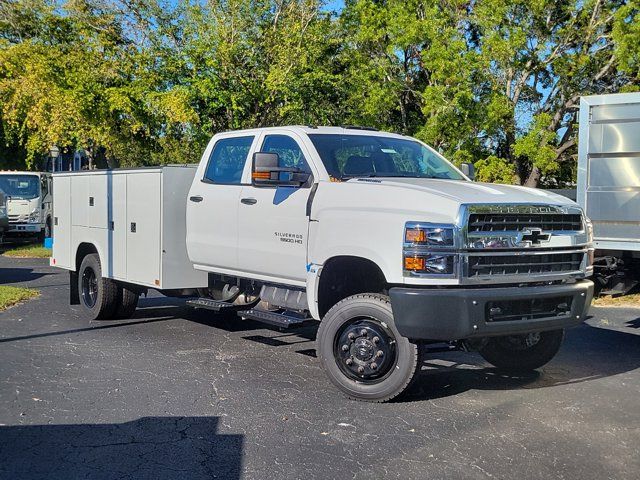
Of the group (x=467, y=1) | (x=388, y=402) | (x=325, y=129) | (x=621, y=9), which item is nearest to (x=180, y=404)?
(x=388, y=402)

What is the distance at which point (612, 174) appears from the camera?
9.73 meters

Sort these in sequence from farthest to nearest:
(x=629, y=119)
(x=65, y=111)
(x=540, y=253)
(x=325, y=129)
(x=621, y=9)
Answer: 1. (x=621, y=9)
2. (x=65, y=111)
3. (x=629, y=119)
4. (x=325, y=129)
5. (x=540, y=253)

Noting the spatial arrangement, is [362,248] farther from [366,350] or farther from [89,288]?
[89,288]

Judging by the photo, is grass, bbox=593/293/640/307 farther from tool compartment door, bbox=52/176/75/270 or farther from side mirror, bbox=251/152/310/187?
tool compartment door, bbox=52/176/75/270

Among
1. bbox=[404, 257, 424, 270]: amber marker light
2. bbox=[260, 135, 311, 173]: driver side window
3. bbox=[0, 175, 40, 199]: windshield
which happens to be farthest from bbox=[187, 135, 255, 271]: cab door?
bbox=[0, 175, 40, 199]: windshield

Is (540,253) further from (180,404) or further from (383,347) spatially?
(180,404)

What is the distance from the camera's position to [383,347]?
19.3ft

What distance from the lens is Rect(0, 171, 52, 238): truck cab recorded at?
23344 mm

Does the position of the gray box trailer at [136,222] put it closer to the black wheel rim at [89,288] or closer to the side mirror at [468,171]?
the black wheel rim at [89,288]

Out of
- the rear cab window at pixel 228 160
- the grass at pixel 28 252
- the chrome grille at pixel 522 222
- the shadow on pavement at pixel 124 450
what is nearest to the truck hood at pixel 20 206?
the grass at pixel 28 252

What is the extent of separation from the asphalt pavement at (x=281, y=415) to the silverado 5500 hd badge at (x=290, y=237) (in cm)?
130

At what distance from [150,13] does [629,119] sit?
1486cm

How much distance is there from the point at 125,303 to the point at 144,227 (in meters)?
1.67

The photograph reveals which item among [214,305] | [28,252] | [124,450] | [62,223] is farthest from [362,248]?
[28,252]
